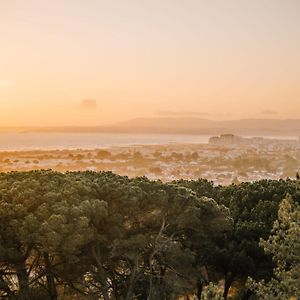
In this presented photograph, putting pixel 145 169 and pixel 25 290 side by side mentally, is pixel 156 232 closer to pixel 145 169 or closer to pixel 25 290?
Answer: pixel 25 290

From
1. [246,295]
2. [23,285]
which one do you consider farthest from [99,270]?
[246,295]

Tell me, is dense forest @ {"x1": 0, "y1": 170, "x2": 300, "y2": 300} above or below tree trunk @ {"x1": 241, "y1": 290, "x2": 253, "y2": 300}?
above

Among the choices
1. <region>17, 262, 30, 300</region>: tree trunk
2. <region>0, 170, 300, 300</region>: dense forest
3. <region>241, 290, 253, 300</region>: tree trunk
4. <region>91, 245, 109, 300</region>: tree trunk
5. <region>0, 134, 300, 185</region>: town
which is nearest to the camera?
<region>0, 170, 300, 300</region>: dense forest

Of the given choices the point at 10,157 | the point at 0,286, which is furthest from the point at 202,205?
the point at 10,157

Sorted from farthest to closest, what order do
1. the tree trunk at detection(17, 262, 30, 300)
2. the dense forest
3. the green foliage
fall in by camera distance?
the tree trunk at detection(17, 262, 30, 300) < the dense forest < the green foliage

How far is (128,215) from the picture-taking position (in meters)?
11.0

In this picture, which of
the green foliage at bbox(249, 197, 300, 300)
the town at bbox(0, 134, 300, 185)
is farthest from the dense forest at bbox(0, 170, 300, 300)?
the town at bbox(0, 134, 300, 185)

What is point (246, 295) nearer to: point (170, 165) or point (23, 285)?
point (23, 285)

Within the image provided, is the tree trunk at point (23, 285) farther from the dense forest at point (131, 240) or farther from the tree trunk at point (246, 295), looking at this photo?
the tree trunk at point (246, 295)

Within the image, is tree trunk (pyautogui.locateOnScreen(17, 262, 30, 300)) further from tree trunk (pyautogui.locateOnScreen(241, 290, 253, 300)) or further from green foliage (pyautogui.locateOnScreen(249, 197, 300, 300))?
tree trunk (pyautogui.locateOnScreen(241, 290, 253, 300))

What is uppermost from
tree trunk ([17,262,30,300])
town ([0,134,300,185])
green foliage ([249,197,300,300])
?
green foliage ([249,197,300,300])

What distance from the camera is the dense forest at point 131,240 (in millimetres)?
9438

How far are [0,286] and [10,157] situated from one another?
55377mm

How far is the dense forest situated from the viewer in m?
9.44
